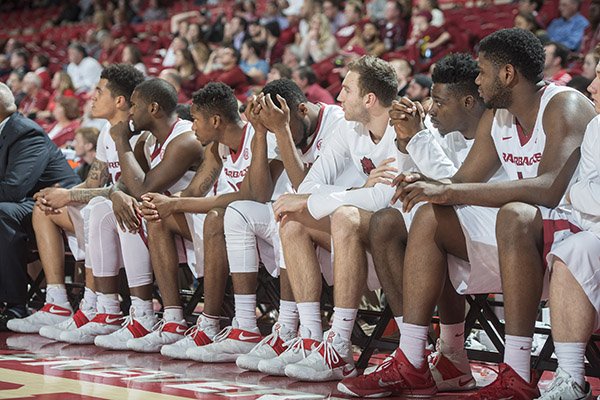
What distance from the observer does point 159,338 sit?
4840 mm

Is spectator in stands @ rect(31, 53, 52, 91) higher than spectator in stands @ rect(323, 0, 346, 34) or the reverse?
the reverse

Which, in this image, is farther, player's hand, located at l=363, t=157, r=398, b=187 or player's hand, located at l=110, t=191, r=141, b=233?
player's hand, located at l=110, t=191, r=141, b=233

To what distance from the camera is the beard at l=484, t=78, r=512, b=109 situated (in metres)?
3.68

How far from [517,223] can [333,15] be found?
355 inches

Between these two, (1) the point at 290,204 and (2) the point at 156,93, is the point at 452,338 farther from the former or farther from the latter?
(2) the point at 156,93

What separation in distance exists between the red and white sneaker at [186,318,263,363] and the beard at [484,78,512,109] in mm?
1703

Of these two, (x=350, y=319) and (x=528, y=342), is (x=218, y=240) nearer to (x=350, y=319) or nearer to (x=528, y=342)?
(x=350, y=319)

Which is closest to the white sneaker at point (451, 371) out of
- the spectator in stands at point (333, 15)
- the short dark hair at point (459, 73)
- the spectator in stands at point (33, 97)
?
the short dark hair at point (459, 73)

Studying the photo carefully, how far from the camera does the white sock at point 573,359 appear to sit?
3.21 m

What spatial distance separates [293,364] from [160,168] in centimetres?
168

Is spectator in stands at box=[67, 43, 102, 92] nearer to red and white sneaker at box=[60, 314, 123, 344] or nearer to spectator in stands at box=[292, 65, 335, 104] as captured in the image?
spectator in stands at box=[292, 65, 335, 104]

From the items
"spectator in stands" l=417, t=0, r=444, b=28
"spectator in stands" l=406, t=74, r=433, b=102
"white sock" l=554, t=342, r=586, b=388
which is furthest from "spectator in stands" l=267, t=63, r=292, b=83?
"white sock" l=554, t=342, r=586, b=388

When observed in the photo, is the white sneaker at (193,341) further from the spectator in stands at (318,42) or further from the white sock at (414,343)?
the spectator in stands at (318,42)

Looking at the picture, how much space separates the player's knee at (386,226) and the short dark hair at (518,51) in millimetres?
715
